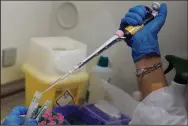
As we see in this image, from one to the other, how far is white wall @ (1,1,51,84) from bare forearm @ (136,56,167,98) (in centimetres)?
84

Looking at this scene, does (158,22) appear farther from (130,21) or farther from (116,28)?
(116,28)

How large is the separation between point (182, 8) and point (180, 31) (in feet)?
0.33

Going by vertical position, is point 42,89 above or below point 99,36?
below

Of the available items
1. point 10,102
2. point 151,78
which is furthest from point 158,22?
point 10,102

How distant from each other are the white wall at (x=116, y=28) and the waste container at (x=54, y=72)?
0.19 m

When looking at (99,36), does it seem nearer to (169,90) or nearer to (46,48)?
(46,48)

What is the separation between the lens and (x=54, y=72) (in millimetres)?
1196

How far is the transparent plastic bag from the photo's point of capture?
0.73 metres

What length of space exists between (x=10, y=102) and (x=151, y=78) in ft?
2.54

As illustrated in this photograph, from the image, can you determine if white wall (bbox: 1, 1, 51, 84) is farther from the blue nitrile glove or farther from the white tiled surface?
the blue nitrile glove

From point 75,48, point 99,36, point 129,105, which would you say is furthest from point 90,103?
point 99,36

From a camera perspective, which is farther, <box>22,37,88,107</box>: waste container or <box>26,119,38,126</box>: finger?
<box>22,37,88,107</box>: waste container

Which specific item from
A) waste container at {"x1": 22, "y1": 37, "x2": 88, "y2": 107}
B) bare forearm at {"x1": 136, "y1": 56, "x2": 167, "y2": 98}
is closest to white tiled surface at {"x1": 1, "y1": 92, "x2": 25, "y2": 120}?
waste container at {"x1": 22, "y1": 37, "x2": 88, "y2": 107}

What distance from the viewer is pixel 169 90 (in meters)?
0.81
